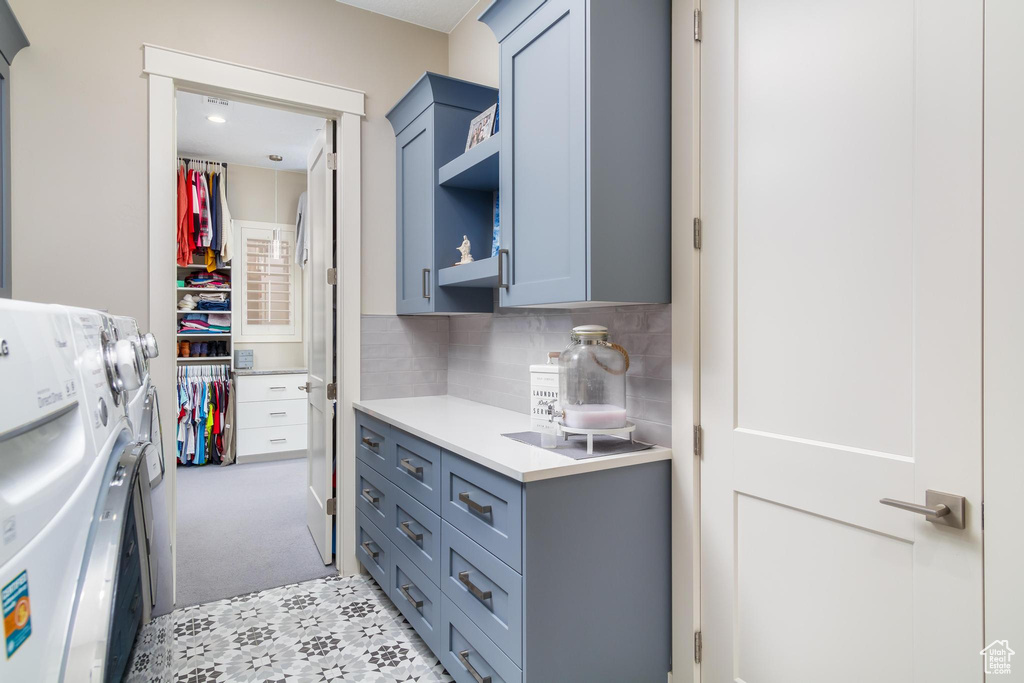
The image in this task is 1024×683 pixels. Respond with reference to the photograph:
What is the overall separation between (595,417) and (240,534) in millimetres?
2664

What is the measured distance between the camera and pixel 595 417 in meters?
1.65

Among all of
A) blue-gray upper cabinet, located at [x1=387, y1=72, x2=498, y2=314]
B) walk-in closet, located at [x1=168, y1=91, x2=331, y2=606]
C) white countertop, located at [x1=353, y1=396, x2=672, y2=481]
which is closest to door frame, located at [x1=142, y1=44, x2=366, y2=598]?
blue-gray upper cabinet, located at [x1=387, y1=72, x2=498, y2=314]

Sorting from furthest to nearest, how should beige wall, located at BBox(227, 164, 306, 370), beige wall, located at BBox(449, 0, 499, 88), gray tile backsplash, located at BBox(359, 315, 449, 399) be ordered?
beige wall, located at BBox(227, 164, 306, 370) → gray tile backsplash, located at BBox(359, 315, 449, 399) → beige wall, located at BBox(449, 0, 499, 88)

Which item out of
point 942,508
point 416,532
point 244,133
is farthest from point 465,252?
point 244,133

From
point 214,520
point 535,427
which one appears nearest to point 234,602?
point 214,520

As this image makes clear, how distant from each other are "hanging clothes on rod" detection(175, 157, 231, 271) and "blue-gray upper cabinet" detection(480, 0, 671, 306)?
4.17 metres

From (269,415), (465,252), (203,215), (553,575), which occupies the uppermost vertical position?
(203,215)

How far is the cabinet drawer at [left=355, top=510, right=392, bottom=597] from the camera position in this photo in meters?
2.38

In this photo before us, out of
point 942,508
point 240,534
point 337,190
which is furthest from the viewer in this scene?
point 240,534

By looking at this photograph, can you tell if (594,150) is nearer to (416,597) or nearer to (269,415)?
(416,597)

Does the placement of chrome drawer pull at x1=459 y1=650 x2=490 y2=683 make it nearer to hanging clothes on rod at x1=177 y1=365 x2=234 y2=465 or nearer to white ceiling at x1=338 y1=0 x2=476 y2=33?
white ceiling at x1=338 y1=0 x2=476 y2=33

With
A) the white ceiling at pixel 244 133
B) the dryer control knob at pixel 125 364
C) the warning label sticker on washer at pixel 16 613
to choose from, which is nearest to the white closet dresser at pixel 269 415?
the white ceiling at pixel 244 133

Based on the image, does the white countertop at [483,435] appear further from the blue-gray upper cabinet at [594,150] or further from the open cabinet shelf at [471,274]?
the open cabinet shelf at [471,274]

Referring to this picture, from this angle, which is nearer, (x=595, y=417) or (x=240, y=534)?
(x=595, y=417)
